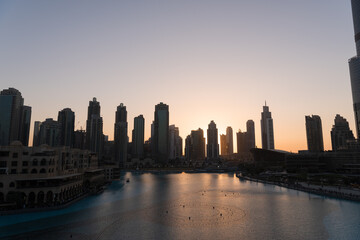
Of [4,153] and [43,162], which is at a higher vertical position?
[4,153]

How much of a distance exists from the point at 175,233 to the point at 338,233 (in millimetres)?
31499

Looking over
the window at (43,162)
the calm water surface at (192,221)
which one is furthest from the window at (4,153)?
the calm water surface at (192,221)

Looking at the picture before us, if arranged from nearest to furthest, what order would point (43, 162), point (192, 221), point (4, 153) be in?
point (192, 221)
point (4, 153)
point (43, 162)

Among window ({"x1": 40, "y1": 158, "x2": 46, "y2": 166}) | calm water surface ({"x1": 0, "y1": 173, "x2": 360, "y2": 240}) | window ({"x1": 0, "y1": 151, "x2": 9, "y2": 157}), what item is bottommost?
calm water surface ({"x1": 0, "y1": 173, "x2": 360, "y2": 240})

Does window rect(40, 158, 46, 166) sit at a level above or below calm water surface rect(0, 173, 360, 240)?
above

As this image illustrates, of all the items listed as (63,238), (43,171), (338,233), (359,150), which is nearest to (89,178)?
(43,171)

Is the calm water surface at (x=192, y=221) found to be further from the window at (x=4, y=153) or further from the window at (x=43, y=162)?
the window at (x=4, y=153)

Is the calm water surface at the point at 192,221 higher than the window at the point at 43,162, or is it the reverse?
the window at the point at 43,162

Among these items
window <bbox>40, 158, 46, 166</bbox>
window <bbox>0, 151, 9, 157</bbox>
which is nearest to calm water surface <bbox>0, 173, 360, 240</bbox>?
window <bbox>40, 158, 46, 166</bbox>

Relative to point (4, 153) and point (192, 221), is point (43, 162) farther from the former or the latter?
point (192, 221)

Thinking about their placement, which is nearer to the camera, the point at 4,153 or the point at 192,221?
the point at 192,221

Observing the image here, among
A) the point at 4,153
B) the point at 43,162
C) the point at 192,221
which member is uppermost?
the point at 4,153

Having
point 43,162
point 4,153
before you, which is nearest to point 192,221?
point 43,162

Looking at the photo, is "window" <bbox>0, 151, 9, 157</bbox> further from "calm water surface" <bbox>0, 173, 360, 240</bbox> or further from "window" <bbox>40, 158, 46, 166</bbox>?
"calm water surface" <bbox>0, 173, 360, 240</bbox>
